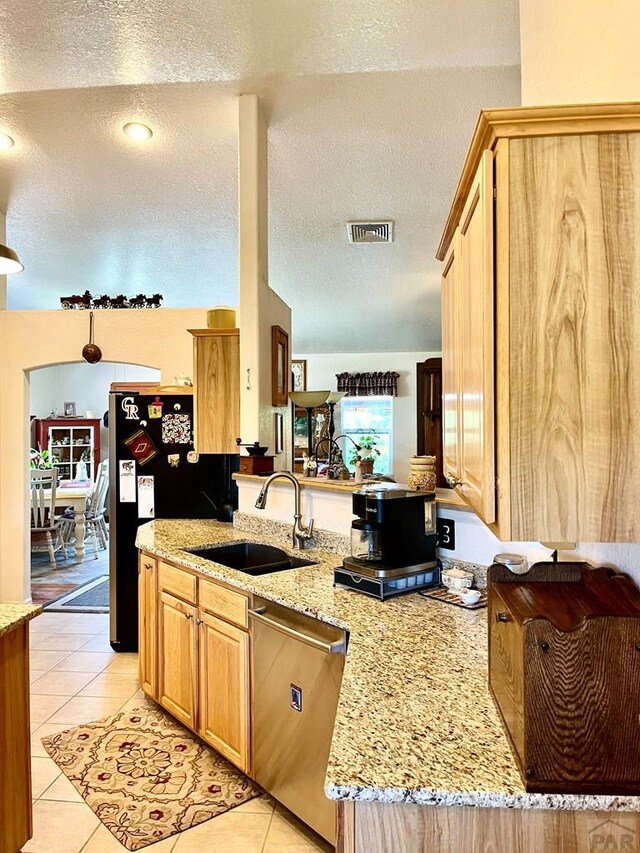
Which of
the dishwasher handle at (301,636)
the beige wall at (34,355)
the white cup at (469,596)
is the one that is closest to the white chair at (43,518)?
the beige wall at (34,355)

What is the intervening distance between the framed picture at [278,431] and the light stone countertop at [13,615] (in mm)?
2005

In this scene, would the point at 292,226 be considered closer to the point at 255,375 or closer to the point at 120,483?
the point at 255,375

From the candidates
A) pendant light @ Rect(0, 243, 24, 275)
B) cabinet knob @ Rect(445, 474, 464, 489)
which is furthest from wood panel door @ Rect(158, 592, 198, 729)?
pendant light @ Rect(0, 243, 24, 275)

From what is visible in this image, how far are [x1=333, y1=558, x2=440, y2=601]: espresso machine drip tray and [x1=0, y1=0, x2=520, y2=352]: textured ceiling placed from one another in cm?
217

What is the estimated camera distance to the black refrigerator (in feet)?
12.6

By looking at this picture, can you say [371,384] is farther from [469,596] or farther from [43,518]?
[469,596]

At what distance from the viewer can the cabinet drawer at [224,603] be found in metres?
2.25

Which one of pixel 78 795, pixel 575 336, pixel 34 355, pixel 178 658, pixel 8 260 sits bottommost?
pixel 78 795

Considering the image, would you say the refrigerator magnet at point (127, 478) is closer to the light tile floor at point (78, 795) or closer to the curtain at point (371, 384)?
the light tile floor at point (78, 795)

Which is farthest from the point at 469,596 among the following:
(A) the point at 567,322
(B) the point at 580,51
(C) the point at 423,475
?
(B) the point at 580,51

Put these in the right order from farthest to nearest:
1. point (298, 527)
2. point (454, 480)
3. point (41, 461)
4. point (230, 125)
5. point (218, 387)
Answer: point (41, 461), point (218, 387), point (230, 125), point (298, 527), point (454, 480)

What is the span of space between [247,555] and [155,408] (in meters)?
1.27

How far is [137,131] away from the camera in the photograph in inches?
134

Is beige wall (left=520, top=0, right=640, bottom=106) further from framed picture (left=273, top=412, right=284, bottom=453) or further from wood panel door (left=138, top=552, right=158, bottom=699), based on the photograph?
wood panel door (left=138, top=552, right=158, bottom=699)
